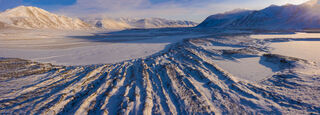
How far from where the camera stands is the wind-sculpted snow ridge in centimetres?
377

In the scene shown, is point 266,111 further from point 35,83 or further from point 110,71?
point 35,83

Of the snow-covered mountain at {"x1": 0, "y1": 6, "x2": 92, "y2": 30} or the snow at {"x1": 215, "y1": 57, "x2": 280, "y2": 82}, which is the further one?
the snow-covered mountain at {"x1": 0, "y1": 6, "x2": 92, "y2": 30}

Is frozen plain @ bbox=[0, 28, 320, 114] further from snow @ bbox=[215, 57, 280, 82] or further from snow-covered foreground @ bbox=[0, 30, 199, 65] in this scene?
snow-covered foreground @ bbox=[0, 30, 199, 65]

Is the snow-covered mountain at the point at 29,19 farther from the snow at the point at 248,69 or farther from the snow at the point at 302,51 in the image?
the snow at the point at 302,51

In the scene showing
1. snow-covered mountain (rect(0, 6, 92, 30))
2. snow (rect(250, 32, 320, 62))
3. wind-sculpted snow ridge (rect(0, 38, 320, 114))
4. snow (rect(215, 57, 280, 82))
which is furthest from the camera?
snow-covered mountain (rect(0, 6, 92, 30))

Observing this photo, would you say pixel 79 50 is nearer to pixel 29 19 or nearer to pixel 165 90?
pixel 165 90

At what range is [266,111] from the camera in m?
3.64

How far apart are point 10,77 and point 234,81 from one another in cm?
937

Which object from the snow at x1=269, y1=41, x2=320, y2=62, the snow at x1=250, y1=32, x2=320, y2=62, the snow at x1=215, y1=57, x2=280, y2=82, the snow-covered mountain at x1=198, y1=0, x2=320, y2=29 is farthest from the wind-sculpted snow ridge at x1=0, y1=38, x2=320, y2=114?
the snow-covered mountain at x1=198, y1=0, x2=320, y2=29

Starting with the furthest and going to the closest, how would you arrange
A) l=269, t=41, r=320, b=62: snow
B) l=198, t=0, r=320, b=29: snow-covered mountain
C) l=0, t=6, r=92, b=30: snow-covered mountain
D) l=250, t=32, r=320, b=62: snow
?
l=0, t=6, r=92, b=30: snow-covered mountain, l=198, t=0, r=320, b=29: snow-covered mountain, l=250, t=32, r=320, b=62: snow, l=269, t=41, r=320, b=62: snow

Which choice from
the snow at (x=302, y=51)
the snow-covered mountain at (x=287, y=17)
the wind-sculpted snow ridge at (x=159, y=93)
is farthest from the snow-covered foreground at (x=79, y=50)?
the snow-covered mountain at (x=287, y=17)

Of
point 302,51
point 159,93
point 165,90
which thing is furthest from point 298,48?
point 159,93

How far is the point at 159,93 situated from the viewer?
468 centimetres

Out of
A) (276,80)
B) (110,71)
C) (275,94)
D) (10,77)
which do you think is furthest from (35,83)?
(276,80)
